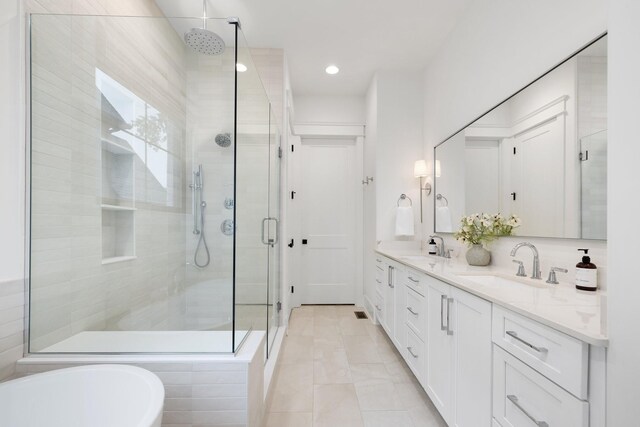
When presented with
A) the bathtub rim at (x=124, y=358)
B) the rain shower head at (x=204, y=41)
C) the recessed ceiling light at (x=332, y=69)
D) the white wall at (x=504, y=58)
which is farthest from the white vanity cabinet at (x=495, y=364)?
the recessed ceiling light at (x=332, y=69)

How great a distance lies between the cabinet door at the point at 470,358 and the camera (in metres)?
1.13

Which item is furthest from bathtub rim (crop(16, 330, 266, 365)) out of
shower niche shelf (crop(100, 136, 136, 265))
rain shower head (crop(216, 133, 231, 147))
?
rain shower head (crop(216, 133, 231, 147))

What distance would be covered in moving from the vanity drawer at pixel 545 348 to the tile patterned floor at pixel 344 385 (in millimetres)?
937

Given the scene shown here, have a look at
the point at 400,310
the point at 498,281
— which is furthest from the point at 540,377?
the point at 400,310

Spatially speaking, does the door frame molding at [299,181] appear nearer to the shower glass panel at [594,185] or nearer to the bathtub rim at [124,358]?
the bathtub rim at [124,358]

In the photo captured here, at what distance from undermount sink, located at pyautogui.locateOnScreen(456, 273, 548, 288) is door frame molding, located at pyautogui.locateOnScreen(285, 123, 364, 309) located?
6.99 feet

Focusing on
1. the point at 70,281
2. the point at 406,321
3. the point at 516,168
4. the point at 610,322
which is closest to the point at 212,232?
the point at 70,281

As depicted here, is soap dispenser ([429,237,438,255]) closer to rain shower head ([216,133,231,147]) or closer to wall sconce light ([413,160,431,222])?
wall sconce light ([413,160,431,222])

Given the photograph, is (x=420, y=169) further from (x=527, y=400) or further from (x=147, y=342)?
(x=147, y=342)

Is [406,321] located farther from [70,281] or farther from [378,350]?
[70,281]

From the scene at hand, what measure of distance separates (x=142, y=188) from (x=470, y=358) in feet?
6.59

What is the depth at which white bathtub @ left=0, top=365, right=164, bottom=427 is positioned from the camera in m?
0.93

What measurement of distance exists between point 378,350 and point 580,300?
1.76m

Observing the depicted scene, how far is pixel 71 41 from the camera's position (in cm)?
142
